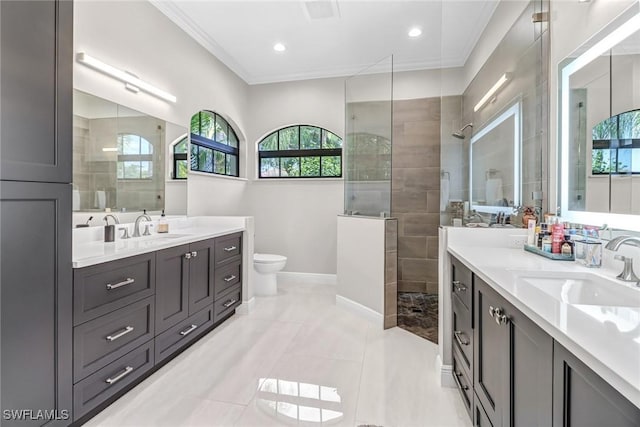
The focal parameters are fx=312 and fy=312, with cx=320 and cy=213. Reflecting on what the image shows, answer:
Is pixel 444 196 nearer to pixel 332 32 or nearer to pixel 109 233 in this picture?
pixel 332 32

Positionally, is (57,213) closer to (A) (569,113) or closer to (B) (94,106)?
(B) (94,106)

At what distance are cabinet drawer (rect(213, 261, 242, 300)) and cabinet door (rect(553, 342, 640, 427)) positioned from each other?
96.2 inches

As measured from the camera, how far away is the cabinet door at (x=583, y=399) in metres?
0.55

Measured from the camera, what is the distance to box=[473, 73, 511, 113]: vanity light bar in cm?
249

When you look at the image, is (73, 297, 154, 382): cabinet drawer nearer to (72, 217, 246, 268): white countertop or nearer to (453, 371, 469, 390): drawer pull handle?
(72, 217, 246, 268): white countertop

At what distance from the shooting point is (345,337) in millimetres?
2627

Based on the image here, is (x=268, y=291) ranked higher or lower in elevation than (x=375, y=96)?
lower

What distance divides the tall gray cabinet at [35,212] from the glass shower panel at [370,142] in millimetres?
2510

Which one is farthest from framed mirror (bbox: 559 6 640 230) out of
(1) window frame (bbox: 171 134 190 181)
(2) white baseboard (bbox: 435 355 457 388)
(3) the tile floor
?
(1) window frame (bbox: 171 134 190 181)

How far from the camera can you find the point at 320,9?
2.81 m

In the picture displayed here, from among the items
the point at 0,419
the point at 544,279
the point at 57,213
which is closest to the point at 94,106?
the point at 57,213

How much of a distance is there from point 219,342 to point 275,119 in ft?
9.94

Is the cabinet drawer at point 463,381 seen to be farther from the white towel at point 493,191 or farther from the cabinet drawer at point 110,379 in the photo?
the cabinet drawer at point 110,379

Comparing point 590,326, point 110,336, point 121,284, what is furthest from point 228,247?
point 590,326
